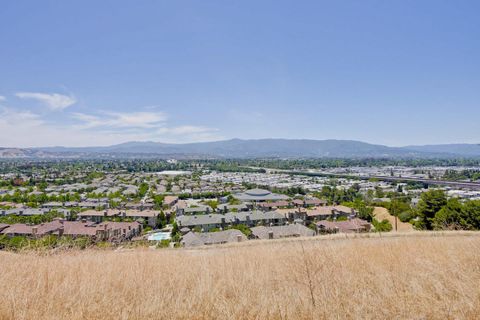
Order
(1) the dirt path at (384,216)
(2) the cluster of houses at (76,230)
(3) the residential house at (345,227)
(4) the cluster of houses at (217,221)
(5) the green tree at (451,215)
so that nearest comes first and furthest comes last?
1. (2) the cluster of houses at (76,230)
2. (3) the residential house at (345,227)
3. (5) the green tree at (451,215)
4. (4) the cluster of houses at (217,221)
5. (1) the dirt path at (384,216)

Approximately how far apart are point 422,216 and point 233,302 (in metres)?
19.1

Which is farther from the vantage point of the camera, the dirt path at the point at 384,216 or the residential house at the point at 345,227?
the dirt path at the point at 384,216

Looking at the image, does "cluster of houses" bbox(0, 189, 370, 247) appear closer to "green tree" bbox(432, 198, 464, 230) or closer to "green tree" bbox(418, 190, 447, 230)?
"green tree" bbox(418, 190, 447, 230)

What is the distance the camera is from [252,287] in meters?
2.92

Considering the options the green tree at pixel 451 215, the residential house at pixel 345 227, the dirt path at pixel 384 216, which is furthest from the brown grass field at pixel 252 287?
the dirt path at pixel 384 216

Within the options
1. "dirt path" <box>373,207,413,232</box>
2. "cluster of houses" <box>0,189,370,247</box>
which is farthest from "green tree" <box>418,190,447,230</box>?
"dirt path" <box>373,207,413,232</box>

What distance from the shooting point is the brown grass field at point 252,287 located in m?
2.10

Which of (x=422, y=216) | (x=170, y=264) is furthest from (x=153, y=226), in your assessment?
(x=170, y=264)

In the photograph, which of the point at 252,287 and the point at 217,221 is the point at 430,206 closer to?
the point at 217,221

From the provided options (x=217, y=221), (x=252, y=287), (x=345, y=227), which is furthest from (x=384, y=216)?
(x=252, y=287)

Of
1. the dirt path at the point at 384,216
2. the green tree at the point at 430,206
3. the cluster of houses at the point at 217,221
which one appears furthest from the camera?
the dirt path at the point at 384,216

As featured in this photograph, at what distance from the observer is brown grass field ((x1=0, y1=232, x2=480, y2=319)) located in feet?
6.88

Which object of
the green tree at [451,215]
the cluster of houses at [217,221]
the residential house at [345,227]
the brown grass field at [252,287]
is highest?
the brown grass field at [252,287]

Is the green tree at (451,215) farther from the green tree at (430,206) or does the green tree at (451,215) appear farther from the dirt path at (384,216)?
the dirt path at (384,216)
